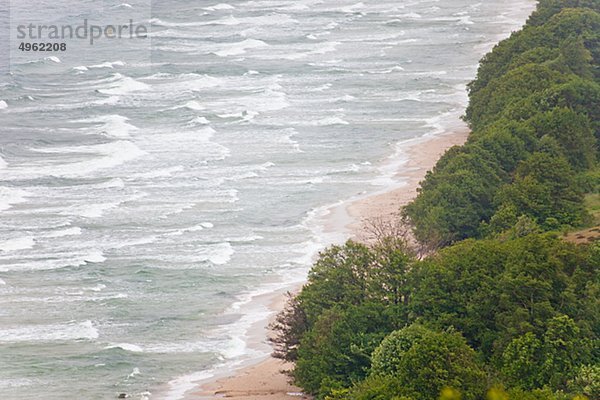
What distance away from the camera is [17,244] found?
71.2 meters

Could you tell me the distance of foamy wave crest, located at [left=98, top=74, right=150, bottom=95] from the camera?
116938 mm

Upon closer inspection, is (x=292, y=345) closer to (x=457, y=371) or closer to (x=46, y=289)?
(x=457, y=371)

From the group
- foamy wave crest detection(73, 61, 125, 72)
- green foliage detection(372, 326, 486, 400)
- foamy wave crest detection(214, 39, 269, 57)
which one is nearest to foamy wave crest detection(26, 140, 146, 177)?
foamy wave crest detection(73, 61, 125, 72)

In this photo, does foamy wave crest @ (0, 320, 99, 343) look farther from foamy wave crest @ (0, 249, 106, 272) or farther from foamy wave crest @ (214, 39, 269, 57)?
foamy wave crest @ (214, 39, 269, 57)

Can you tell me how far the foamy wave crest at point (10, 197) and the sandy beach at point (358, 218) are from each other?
21.7 meters

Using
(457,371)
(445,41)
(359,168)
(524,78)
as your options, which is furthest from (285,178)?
(445,41)

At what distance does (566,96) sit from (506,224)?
19582mm

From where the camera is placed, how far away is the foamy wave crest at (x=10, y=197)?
263ft

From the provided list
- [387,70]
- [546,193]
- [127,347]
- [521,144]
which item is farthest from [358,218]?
[387,70]

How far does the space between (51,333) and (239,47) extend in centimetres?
8656

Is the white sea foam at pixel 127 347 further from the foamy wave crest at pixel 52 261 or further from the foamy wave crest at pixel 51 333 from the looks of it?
the foamy wave crest at pixel 52 261

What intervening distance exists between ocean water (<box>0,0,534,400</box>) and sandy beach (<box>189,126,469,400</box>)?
1.29m

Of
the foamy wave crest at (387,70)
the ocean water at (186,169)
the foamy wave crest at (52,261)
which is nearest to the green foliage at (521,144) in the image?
the ocean water at (186,169)

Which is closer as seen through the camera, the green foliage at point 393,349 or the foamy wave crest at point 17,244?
the green foliage at point 393,349
